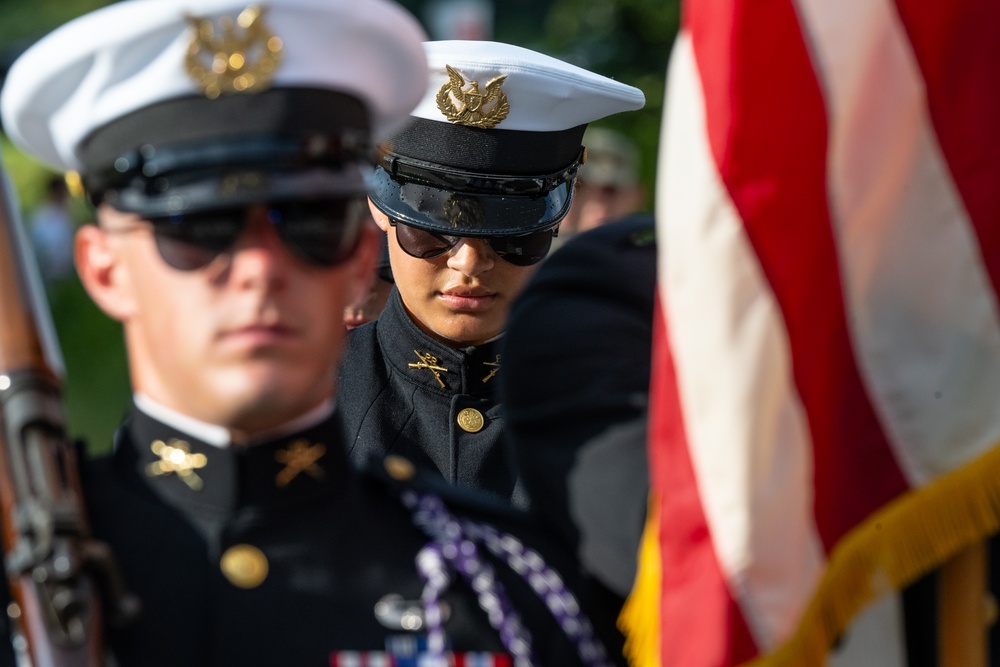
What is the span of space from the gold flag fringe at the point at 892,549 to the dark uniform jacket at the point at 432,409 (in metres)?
1.71

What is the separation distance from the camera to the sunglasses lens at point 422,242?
423 cm

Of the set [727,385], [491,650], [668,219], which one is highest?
[668,219]

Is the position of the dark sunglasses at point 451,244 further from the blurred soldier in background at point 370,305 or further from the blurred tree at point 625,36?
the blurred tree at point 625,36

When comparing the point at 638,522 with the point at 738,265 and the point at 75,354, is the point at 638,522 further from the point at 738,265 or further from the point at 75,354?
the point at 75,354

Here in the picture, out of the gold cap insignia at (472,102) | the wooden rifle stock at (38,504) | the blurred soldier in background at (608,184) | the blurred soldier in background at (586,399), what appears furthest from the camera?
the blurred soldier in background at (608,184)

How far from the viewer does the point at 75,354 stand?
49.5 ft

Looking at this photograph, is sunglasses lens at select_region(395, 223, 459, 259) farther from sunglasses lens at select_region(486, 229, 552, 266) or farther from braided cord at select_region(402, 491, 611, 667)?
braided cord at select_region(402, 491, 611, 667)

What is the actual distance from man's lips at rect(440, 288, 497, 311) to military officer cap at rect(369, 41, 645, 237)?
178mm

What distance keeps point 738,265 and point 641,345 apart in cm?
44

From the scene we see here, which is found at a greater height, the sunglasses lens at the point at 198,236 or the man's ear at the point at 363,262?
the sunglasses lens at the point at 198,236

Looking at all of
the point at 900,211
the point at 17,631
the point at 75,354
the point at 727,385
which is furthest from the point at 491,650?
the point at 75,354

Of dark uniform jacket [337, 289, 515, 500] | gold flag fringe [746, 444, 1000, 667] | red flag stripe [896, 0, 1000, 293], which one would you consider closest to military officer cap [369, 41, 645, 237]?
dark uniform jacket [337, 289, 515, 500]

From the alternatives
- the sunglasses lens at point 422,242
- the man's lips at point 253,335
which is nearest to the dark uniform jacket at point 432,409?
the sunglasses lens at point 422,242

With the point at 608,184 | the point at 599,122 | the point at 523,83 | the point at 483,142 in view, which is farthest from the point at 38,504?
the point at 599,122
